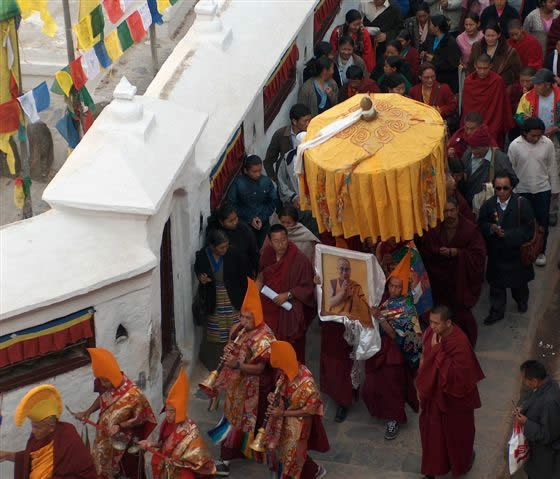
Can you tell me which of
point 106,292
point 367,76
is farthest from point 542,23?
point 106,292

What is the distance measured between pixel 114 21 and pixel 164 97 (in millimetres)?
1324

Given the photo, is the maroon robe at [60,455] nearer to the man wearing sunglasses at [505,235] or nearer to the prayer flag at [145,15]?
the man wearing sunglasses at [505,235]

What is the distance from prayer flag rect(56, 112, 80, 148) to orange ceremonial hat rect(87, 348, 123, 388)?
375cm

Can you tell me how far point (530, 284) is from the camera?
12.0 metres

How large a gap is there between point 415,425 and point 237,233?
202 centimetres

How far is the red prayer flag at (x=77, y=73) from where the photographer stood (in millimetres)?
11636

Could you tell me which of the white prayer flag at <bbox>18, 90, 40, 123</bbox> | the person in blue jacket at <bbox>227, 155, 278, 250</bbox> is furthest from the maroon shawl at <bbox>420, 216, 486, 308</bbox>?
the white prayer flag at <bbox>18, 90, 40, 123</bbox>

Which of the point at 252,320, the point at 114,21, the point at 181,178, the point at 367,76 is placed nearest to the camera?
the point at 252,320

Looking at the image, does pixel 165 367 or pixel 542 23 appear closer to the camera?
pixel 165 367

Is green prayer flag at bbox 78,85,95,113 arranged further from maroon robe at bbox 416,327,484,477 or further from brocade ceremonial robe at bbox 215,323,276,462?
maroon robe at bbox 416,327,484,477

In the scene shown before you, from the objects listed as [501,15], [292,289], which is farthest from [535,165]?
[501,15]

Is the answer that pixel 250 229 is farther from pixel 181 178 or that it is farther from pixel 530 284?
pixel 530 284

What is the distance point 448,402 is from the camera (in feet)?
31.0

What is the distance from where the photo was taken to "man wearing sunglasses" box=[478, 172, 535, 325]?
36.0ft
